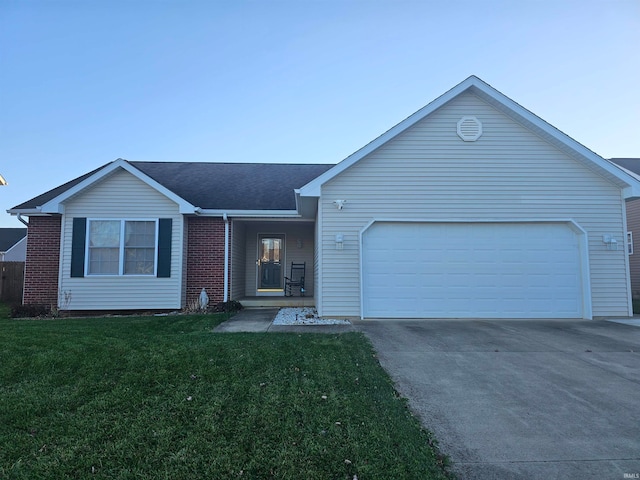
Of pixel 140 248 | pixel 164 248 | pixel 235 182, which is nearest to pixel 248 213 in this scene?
pixel 164 248

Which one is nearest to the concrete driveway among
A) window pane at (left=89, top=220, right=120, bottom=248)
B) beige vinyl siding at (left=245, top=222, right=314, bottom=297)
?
beige vinyl siding at (left=245, top=222, right=314, bottom=297)

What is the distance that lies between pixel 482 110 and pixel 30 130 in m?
18.0

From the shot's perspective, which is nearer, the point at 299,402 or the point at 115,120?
the point at 299,402

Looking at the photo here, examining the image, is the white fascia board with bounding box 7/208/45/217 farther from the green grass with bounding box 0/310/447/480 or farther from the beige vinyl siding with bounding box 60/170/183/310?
the green grass with bounding box 0/310/447/480

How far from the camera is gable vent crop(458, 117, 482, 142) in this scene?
8.47m

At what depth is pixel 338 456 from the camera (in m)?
2.43

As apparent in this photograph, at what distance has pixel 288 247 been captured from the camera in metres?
12.8

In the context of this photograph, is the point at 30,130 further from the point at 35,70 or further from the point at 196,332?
the point at 196,332

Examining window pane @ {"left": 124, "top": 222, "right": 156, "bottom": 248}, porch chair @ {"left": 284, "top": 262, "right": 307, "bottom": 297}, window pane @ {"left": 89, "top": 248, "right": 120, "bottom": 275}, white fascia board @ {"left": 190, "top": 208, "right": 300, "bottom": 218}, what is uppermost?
white fascia board @ {"left": 190, "top": 208, "right": 300, "bottom": 218}

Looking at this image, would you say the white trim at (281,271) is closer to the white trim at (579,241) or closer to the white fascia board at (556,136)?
the white trim at (579,241)

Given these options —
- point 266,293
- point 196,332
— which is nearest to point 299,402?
point 196,332

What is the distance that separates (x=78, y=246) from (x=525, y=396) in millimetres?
10634

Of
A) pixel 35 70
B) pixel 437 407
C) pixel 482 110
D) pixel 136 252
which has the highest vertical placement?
pixel 35 70

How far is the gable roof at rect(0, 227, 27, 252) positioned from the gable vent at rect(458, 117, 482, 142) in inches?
1531
